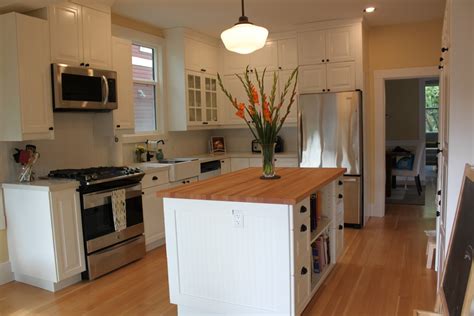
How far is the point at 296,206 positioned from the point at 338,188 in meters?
1.35

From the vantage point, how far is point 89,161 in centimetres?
418

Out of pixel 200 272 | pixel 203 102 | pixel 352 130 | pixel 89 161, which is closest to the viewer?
pixel 200 272

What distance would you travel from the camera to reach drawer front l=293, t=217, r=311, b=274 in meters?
2.46

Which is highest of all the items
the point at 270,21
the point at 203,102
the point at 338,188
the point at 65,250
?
the point at 270,21

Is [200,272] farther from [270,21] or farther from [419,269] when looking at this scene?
[270,21]

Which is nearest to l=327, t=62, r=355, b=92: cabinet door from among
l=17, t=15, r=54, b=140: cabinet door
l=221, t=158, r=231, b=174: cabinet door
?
l=221, t=158, r=231, b=174: cabinet door

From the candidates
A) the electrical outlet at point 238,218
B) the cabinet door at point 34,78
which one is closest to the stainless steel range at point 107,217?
the cabinet door at point 34,78

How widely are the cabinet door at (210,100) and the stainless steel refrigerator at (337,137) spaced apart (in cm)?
136

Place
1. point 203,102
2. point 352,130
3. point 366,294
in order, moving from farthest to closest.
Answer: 1. point 203,102
2. point 352,130
3. point 366,294

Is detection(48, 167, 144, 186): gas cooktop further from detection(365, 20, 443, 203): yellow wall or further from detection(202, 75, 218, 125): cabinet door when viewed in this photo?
detection(365, 20, 443, 203): yellow wall

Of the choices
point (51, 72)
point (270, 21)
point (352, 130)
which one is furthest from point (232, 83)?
point (51, 72)

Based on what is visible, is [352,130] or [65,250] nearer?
[65,250]

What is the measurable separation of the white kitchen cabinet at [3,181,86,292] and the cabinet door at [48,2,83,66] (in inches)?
45.2

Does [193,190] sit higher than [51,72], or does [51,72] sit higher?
[51,72]
